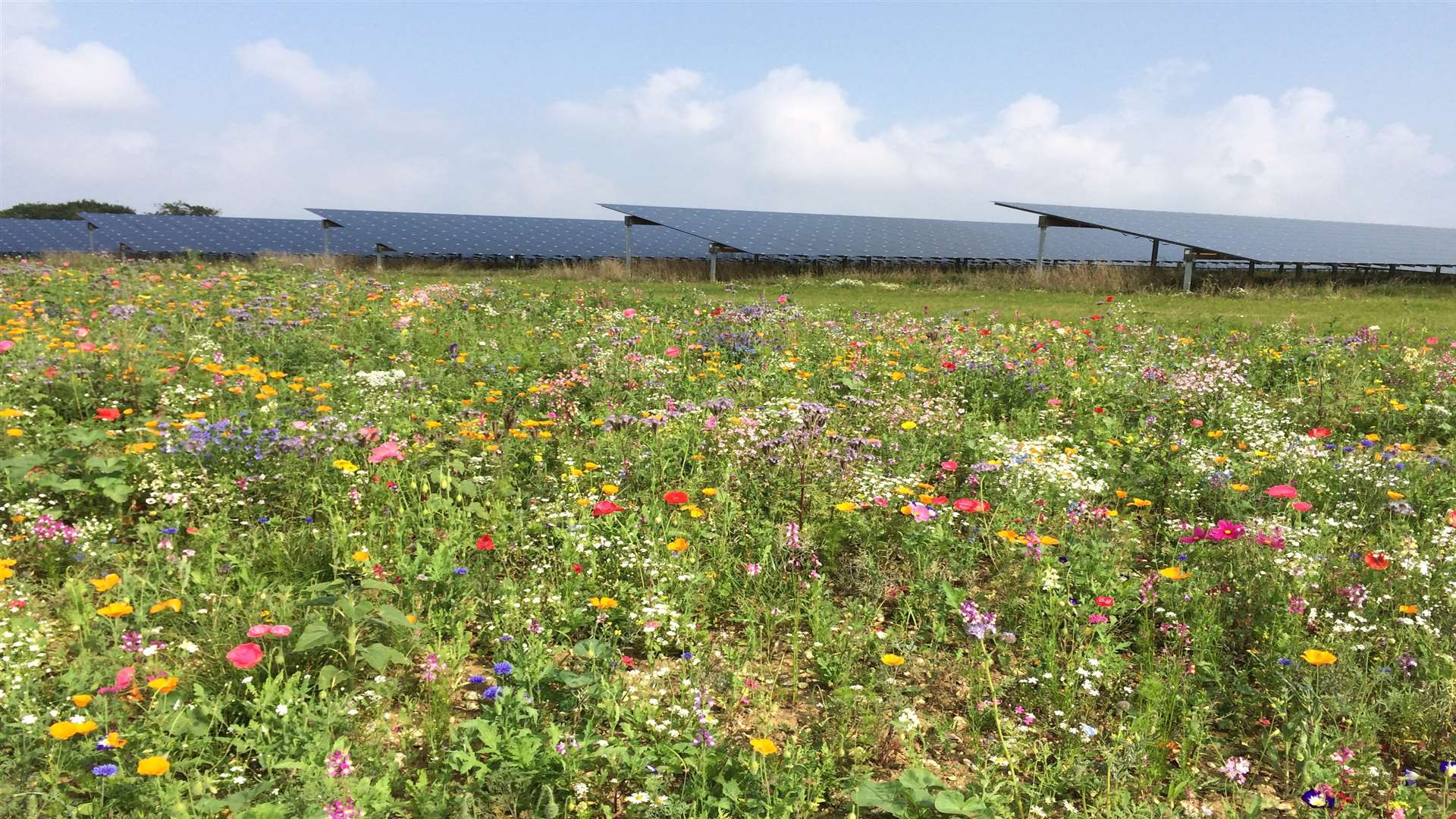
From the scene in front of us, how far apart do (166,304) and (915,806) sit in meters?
8.67

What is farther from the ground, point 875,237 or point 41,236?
point 875,237

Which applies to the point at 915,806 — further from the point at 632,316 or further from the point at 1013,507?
the point at 632,316

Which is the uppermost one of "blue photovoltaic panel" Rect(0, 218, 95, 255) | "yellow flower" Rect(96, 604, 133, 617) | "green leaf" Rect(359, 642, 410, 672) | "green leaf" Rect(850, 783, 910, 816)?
"blue photovoltaic panel" Rect(0, 218, 95, 255)

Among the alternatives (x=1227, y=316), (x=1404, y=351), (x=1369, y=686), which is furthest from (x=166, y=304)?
(x=1227, y=316)

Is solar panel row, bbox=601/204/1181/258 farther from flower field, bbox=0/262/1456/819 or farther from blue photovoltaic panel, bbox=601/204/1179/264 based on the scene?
flower field, bbox=0/262/1456/819

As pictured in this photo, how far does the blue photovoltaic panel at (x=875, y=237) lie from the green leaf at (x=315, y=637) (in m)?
22.1

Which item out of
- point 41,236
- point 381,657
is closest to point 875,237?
point 381,657

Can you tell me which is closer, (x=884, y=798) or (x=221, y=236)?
(x=884, y=798)

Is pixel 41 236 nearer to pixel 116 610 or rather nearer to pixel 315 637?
pixel 116 610

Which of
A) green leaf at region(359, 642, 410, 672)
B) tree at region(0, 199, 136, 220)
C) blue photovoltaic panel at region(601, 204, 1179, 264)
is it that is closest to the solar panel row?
blue photovoltaic panel at region(601, 204, 1179, 264)

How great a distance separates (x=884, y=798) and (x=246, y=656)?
6.59ft

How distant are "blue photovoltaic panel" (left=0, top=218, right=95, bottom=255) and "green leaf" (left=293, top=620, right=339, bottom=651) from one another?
35.1 m

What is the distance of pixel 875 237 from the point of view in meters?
31.5

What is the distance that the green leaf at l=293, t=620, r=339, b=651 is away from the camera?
262 cm
